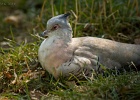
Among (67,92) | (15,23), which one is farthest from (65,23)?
(15,23)

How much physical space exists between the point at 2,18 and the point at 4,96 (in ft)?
8.26

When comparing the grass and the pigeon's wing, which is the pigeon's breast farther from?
the grass

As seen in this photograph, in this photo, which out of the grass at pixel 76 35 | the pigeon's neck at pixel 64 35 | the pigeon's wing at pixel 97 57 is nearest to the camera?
the grass at pixel 76 35

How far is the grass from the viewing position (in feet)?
11.2

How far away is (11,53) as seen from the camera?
173 inches

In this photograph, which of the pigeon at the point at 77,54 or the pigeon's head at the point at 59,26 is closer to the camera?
the pigeon at the point at 77,54

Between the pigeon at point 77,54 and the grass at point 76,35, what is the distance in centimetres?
13

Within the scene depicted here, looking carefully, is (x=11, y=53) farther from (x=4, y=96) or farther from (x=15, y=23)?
(x=15, y=23)

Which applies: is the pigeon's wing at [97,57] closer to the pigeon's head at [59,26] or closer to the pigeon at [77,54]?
the pigeon at [77,54]

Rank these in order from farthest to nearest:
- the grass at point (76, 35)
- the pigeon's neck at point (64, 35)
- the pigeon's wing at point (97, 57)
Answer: the pigeon's neck at point (64, 35)
the pigeon's wing at point (97, 57)
the grass at point (76, 35)

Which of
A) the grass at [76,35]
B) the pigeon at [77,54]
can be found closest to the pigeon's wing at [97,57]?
the pigeon at [77,54]

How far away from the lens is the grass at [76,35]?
3404 millimetres

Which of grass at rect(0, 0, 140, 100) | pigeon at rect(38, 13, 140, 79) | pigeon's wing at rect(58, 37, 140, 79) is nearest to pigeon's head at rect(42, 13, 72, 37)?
pigeon at rect(38, 13, 140, 79)

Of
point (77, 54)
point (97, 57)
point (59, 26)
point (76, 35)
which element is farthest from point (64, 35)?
point (76, 35)
